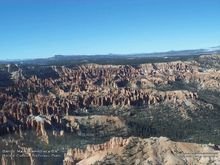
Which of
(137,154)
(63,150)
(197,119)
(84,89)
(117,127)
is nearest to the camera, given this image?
(137,154)

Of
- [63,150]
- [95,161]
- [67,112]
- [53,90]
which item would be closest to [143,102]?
[67,112]

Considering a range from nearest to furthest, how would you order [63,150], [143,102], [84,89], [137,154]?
[137,154], [63,150], [143,102], [84,89]

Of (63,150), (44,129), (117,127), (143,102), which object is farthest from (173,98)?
(63,150)

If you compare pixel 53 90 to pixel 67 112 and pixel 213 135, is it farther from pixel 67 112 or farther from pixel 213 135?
pixel 213 135

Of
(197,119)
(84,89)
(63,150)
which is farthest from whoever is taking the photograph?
(84,89)

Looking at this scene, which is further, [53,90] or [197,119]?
[53,90]

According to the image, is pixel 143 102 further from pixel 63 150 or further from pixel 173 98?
pixel 63 150
